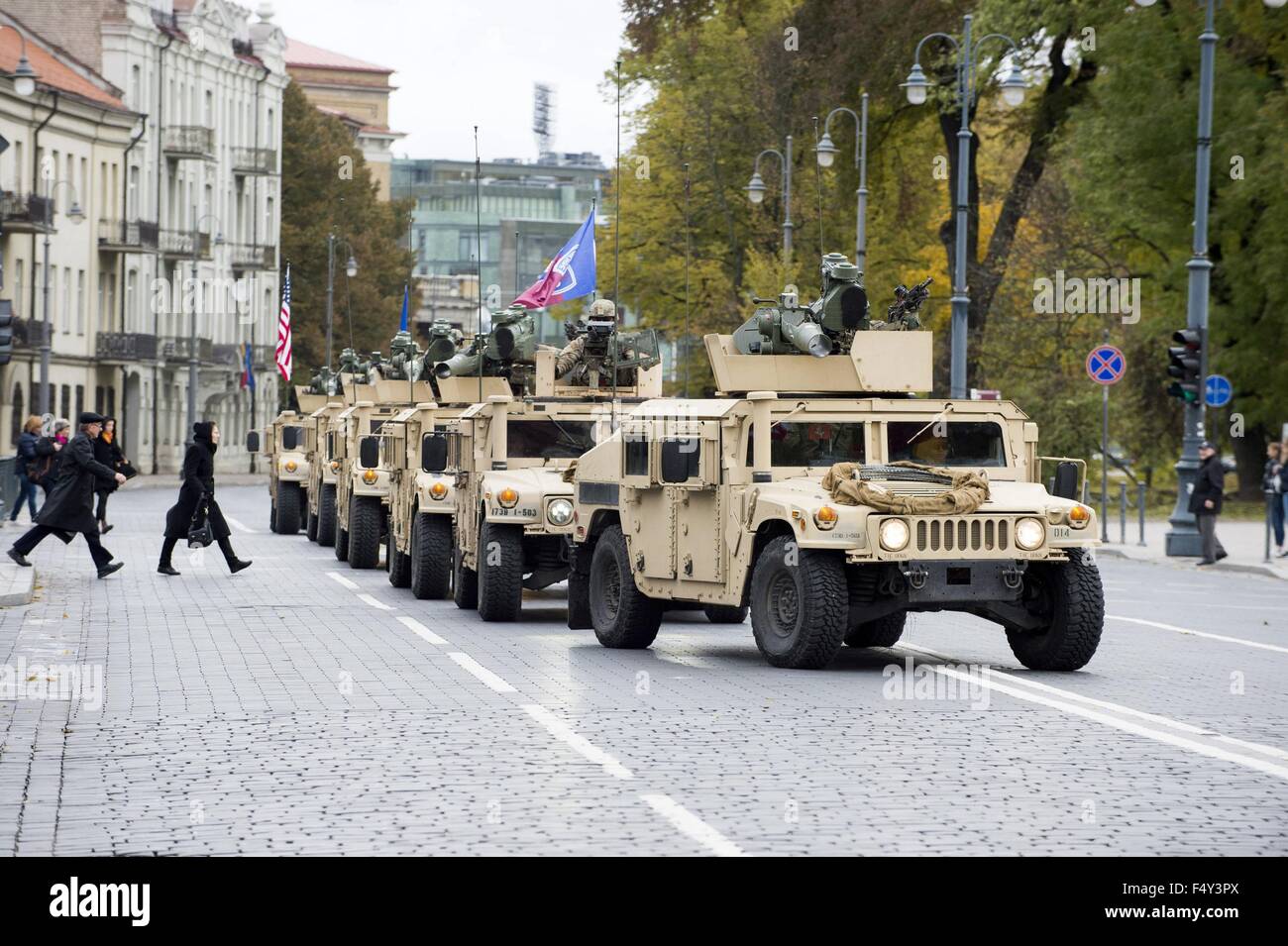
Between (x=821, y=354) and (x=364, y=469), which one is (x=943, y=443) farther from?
(x=364, y=469)

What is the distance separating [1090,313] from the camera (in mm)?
59500

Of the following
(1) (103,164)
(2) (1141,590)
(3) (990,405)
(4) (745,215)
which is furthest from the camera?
(1) (103,164)

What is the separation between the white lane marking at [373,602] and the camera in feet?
77.9

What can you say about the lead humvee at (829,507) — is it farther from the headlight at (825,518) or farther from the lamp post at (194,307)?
the lamp post at (194,307)

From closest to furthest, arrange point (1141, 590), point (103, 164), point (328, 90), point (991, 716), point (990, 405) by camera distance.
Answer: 1. point (991, 716)
2. point (990, 405)
3. point (1141, 590)
4. point (103, 164)
5. point (328, 90)

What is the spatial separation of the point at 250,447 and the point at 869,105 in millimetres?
17009

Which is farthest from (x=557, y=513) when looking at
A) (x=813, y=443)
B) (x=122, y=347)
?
(x=122, y=347)

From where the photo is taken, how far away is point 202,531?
99.0ft

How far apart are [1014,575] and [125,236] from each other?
2814 inches

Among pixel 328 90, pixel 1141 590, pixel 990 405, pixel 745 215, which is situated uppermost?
pixel 328 90

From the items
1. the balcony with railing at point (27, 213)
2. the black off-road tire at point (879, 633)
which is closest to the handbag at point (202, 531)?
the black off-road tire at point (879, 633)

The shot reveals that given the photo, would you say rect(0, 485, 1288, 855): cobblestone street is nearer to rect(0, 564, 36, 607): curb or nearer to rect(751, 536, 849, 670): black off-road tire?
rect(751, 536, 849, 670): black off-road tire

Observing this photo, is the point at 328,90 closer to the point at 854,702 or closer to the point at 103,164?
the point at 103,164

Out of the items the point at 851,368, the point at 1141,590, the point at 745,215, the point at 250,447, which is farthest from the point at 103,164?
the point at 851,368
